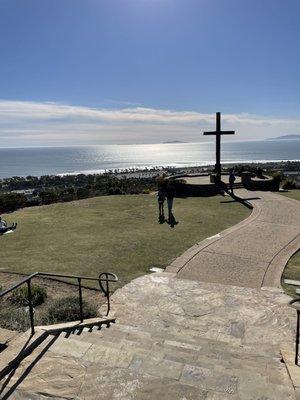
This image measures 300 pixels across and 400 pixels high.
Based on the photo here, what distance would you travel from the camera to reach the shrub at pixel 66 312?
6.91 m

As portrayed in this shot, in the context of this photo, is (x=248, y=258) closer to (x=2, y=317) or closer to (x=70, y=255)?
(x=70, y=255)

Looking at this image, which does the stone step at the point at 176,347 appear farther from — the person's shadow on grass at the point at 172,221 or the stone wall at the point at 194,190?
the stone wall at the point at 194,190

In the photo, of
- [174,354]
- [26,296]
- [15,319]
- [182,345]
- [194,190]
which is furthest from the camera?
[194,190]

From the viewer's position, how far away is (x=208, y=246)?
11.6 meters

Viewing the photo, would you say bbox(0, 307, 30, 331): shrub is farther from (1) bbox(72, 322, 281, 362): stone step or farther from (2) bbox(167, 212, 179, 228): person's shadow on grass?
(2) bbox(167, 212, 179, 228): person's shadow on grass

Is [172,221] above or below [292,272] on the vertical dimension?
above

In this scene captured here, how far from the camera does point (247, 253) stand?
1095 centimetres

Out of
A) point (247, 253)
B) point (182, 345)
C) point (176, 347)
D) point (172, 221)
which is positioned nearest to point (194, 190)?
point (172, 221)

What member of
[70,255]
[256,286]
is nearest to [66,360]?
[256,286]

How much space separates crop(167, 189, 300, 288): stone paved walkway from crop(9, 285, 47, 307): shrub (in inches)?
123

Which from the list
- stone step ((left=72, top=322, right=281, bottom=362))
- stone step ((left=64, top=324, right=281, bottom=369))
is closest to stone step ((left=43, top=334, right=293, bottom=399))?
stone step ((left=64, top=324, right=281, bottom=369))

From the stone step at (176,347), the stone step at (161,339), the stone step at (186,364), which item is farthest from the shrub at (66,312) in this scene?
the stone step at (186,364)

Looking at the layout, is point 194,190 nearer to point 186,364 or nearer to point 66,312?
point 66,312

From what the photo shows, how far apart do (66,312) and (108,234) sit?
6.42 metres
